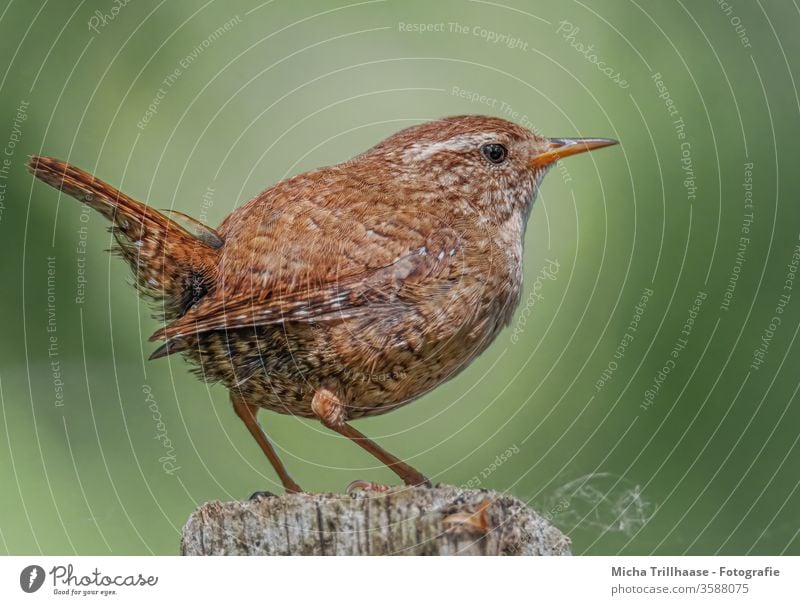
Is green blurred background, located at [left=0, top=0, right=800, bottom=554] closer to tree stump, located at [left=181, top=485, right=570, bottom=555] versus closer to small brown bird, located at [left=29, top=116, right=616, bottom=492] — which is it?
small brown bird, located at [left=29, top=116, right=616, bottom=492]

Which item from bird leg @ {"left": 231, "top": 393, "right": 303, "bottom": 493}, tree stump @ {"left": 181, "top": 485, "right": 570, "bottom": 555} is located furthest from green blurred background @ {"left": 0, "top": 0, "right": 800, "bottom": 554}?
tree stump @ {"left": 181, "top": 485, "right": 570, "bottom": 555}

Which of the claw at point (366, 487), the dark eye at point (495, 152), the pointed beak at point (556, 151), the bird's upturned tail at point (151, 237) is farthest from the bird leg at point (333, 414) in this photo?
the pointed beak at point (556, 151)

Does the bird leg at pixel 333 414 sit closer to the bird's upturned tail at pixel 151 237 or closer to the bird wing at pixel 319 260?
the bird wing at pixel 319 260

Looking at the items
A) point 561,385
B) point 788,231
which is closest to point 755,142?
point 788,231

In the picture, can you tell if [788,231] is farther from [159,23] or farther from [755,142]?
[159,23]

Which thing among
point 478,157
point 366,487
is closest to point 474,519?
point 366,487
